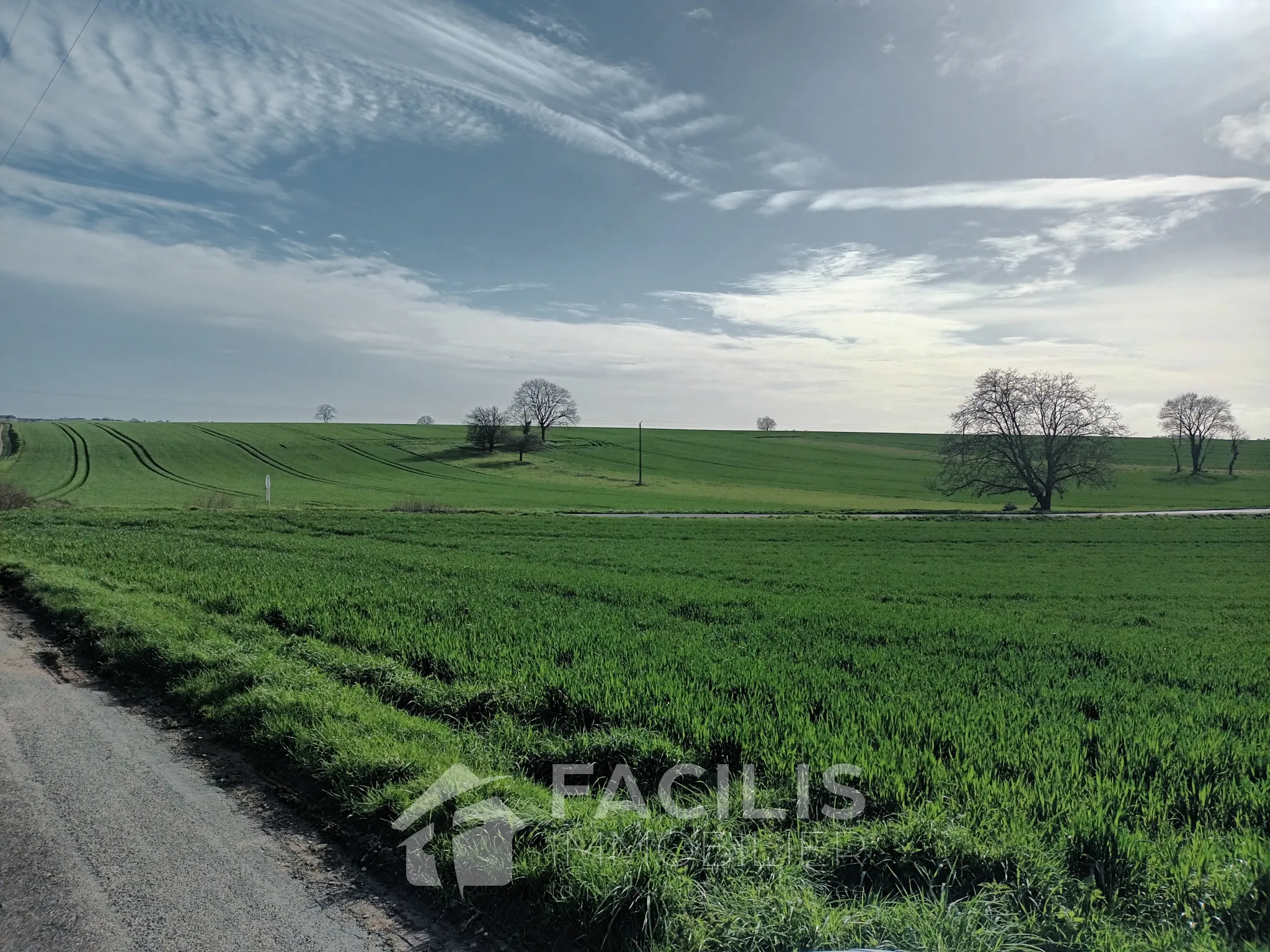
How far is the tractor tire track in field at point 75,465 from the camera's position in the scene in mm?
51781

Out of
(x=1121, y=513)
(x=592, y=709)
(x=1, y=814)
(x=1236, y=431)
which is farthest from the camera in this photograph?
(x=1236, y=431)

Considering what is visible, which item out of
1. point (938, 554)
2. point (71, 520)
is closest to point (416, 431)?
point (71, 520)

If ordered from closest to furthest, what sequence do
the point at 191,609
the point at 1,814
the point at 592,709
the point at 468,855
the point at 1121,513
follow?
1. the point at 468,855
2. the point at 1,814
3. the point at 592,709
4. the point at 191,609
5. the point at 1121,513

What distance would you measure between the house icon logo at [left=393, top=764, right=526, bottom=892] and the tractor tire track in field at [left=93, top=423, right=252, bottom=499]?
50.6m

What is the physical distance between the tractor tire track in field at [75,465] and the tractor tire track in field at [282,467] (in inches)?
573

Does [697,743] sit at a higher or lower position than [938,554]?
higher

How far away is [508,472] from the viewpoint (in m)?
85.2

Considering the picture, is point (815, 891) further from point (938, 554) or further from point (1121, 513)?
point (1121, 513)

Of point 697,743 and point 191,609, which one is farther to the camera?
point 191,609

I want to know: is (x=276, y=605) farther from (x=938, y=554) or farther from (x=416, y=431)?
(x=416, y=431)

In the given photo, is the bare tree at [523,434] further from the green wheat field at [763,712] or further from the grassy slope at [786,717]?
the grassy slope at [786,717]

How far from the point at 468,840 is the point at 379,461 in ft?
297

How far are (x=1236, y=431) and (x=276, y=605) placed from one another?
119 m

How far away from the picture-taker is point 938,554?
2944 centimetres
